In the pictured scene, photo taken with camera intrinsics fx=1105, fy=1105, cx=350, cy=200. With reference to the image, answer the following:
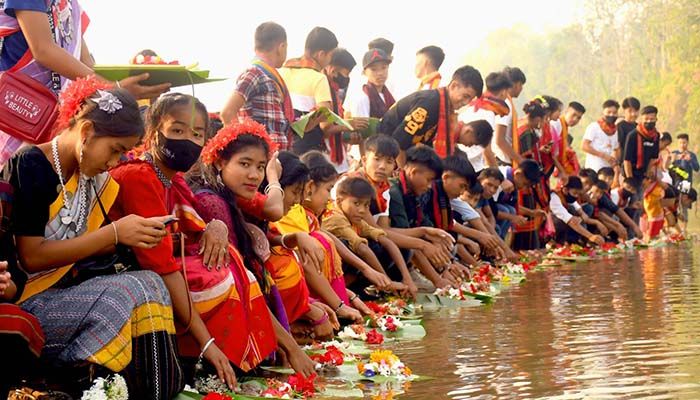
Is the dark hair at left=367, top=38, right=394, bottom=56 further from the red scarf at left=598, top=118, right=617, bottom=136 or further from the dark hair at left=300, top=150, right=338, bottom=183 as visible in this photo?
the red scarf at left=598, top=118, right=617, bottom=136

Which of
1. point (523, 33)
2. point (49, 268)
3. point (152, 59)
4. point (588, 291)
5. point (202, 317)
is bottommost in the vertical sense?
point (588, 291)

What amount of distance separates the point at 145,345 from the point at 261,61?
3.95 metres

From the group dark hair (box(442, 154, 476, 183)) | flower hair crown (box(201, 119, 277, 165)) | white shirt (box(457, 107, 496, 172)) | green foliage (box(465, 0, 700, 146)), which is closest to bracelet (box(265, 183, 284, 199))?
flower hair crown (box(201, 119, 277, 165))

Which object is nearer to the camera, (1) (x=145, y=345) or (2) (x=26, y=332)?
(2) (x=26, y=332)

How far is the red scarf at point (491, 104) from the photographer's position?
12.1 metres

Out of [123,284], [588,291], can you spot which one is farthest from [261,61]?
[123,284]

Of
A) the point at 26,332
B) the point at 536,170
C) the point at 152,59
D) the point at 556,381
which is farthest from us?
the point at 536,170

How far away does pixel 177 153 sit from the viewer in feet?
14.8

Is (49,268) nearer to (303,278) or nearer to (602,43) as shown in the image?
(303,278)

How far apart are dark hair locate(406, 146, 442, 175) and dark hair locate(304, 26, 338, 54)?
1.04m

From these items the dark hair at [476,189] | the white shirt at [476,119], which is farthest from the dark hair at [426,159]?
the white shirt at [476,119]

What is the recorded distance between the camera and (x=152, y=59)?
5363 mm

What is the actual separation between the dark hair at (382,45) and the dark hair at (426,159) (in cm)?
215

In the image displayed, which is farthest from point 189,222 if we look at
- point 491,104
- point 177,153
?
point 491,104
